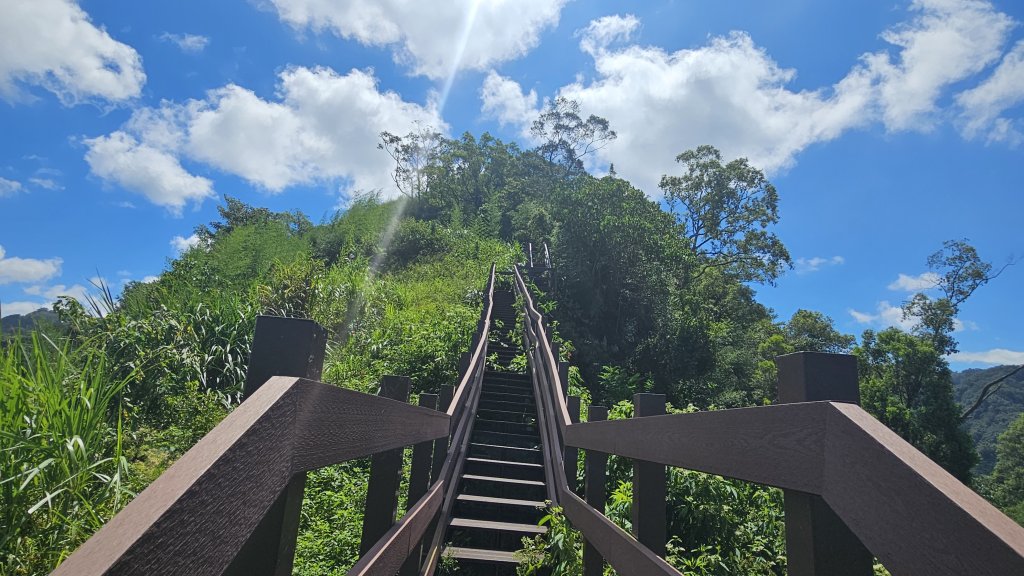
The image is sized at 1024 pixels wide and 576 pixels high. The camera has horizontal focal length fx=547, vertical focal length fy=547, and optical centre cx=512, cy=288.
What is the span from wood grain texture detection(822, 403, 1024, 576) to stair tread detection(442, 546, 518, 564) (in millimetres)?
3475

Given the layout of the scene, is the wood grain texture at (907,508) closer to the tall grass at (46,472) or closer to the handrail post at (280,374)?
the handrail post at (280,374)

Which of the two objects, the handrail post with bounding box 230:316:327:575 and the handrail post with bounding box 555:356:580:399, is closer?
the handrail post with bounding box 230:316:327:575

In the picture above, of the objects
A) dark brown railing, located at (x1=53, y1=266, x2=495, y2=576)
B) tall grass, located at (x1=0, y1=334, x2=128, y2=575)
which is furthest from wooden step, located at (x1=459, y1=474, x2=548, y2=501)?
dark brown railing, located at (x1=53, y1=266, x2=495, y2=576)

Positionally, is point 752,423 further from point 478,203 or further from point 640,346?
point 478,203

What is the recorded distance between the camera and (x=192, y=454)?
0.59 metres

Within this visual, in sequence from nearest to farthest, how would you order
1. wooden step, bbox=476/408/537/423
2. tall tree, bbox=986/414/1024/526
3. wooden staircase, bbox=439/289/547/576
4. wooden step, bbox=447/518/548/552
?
wooden staircase, bbox=439/289/547/576 < wooden step, bbox=447/518/548/552 < wooden step, bbox=476/408/537/423 < tall tree, bbox=986/414/1024/526

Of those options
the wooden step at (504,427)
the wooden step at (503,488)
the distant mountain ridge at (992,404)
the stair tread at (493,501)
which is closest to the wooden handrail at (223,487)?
the stair tread at (493,501)

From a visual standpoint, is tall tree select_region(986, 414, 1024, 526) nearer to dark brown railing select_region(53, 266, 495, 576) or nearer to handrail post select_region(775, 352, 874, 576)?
handrail post select_region(775, 352, 874, 576)

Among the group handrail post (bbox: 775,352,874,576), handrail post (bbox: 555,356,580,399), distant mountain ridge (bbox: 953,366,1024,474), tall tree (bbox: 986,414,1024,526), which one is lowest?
tall tree (bbox: 986,414,1024,526)

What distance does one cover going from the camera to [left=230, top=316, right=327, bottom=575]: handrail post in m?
0.82

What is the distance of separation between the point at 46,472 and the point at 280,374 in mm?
2561

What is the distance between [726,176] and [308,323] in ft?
110

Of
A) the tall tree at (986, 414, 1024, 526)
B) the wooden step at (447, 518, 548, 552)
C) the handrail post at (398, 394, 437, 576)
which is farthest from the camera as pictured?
the tall tree at (986, 414, 1024, 526)

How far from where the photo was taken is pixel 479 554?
3.84 meters
